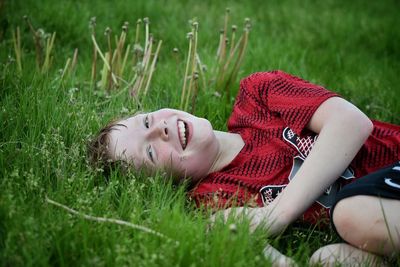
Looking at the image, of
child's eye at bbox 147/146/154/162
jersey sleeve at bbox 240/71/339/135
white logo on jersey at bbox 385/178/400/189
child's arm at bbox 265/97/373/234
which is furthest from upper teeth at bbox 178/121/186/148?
white logo on jersey at bbox 385/178/400/189

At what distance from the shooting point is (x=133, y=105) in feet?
9.28

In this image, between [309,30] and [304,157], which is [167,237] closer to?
[304,157]

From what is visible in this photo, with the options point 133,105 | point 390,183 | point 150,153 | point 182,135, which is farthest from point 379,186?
point 133,105

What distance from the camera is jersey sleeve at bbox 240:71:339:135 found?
214 cm

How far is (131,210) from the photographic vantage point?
6.43 ft

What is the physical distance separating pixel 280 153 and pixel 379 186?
0.47 metres

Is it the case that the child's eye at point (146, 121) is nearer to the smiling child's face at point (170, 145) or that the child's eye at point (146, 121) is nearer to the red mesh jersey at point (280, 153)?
the smiling child's face at point (170, 145)

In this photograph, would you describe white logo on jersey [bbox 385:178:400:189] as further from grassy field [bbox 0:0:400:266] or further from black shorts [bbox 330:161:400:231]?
grassy field [bbox 0:0:400:266]

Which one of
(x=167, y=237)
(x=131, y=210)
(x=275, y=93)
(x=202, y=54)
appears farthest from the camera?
(x=202, y=54)

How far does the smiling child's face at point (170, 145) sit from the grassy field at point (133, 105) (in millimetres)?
93

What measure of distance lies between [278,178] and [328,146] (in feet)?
0.89

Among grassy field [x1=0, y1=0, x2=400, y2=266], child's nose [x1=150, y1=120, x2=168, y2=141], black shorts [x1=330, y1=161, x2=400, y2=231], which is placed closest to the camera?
grassy field [x1=0, y1=0, x2=400, y2=266]

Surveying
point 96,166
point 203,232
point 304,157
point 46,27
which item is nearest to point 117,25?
point 46,27

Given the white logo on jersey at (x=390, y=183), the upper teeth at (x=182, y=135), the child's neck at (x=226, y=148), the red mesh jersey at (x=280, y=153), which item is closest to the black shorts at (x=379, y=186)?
the white logo on jersey at (x=390, y=183)
